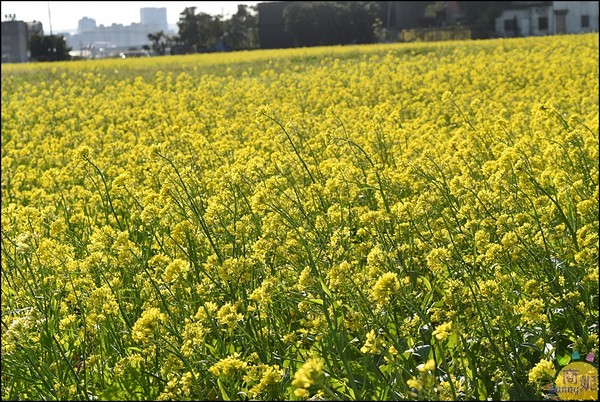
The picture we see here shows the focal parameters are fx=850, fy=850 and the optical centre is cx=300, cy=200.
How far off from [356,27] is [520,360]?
62.1 metres

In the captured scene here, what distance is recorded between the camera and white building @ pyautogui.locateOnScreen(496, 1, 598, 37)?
55281mm

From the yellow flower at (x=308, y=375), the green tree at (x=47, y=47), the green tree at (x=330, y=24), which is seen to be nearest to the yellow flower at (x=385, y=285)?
the yellow flower at (x=308, y=375)

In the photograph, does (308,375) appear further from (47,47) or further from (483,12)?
(47,47)

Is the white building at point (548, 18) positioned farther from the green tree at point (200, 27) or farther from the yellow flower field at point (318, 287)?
the yellow flower field at point (318, 287)

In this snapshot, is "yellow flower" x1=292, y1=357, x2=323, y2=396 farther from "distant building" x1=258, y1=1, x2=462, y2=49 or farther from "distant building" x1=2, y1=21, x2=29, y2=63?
"distant building" x1=2, y1=21, x2=29, y2=63

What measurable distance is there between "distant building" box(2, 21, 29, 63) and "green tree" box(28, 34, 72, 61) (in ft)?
43.2

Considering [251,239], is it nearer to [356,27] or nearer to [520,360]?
[520,360]

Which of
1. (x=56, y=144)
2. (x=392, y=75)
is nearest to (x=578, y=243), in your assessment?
(x=56, y=144)

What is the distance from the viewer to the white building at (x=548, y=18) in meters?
55.3

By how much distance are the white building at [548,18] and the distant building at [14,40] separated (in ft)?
143

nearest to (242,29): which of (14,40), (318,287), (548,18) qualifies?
(14,40)

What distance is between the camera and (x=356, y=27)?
→ 63.5 metres

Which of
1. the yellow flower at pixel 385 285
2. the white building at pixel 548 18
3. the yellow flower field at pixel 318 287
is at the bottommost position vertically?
the yellow flower field at pixel 318 287

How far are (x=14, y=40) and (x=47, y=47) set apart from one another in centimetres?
1816
